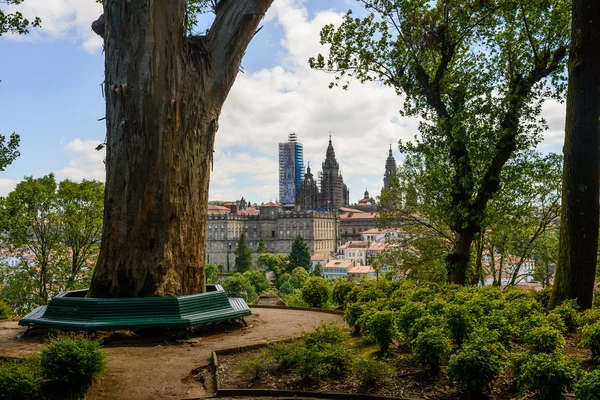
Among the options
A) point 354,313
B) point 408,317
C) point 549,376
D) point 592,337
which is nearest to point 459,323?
point 408,317

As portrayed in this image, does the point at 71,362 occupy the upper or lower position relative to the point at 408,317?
lower

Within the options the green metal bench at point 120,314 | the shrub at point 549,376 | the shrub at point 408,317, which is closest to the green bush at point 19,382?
the green metal bench at point 120,314

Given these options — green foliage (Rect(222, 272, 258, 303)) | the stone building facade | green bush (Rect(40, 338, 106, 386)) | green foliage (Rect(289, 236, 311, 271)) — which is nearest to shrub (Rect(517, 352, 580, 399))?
green bush (Rect(40, 338, 106, 386))

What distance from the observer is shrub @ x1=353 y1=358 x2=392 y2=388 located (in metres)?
3.57

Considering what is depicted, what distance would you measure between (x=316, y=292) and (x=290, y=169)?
10102 centimetres

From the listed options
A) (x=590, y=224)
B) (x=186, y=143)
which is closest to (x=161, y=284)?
(x=186, y=143)

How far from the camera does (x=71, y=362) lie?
11.2ft

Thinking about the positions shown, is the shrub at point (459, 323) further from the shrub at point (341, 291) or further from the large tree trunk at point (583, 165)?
the shrub at point (341, 291)

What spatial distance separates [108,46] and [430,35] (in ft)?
18.2

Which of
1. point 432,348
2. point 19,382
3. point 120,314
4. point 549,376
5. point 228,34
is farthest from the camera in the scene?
point 228,34

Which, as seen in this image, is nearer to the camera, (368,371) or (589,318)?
(368,371)

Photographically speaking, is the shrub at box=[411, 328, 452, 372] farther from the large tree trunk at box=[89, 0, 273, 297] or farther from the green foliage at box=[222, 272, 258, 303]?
the green foliage at box=[222, 272, 258, 303]

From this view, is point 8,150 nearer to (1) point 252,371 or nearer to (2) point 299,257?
(1) point 252,371

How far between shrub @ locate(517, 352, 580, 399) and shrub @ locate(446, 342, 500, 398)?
18 cm
